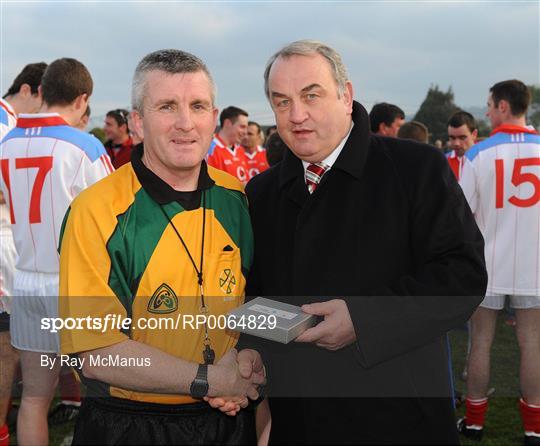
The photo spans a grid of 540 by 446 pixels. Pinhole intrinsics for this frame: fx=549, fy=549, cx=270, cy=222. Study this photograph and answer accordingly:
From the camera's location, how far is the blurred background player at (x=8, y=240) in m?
4.07

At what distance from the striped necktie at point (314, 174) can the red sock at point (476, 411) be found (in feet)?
10.3

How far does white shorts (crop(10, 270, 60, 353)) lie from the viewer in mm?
3736

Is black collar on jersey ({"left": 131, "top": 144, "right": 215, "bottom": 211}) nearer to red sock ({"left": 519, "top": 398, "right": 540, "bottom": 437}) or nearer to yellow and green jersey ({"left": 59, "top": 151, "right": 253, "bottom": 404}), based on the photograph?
yellow and green jersey ({"left": 59, "top": 151, "right": 253, "bottom": 404})

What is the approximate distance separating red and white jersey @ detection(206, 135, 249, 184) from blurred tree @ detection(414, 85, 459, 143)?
6015 cm

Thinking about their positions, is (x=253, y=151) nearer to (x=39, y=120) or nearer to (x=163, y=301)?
(x=39, y=120)

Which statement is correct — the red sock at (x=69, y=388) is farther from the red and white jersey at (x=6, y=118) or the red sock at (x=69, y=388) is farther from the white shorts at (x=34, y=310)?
the red and white jersey at (x=6, y=118)

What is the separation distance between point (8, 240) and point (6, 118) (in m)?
0.99

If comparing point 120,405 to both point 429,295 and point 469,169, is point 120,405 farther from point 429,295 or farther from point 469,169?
point 469,169

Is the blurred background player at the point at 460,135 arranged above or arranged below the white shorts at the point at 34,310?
above

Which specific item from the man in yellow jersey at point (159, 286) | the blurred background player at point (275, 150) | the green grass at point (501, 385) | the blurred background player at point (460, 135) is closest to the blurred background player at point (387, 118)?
the blurred background player at point (460, 135)

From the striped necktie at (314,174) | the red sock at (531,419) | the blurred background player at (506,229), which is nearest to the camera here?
the striped necktie at (314,174)

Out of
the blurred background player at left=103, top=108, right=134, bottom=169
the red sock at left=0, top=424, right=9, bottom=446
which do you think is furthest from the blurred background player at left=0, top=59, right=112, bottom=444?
the blurred background player at left=103, top=108, right=134, bottom=169

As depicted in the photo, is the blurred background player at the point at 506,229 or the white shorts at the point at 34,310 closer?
the white shorts at the point at 34,310

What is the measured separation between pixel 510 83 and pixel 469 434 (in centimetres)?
305
